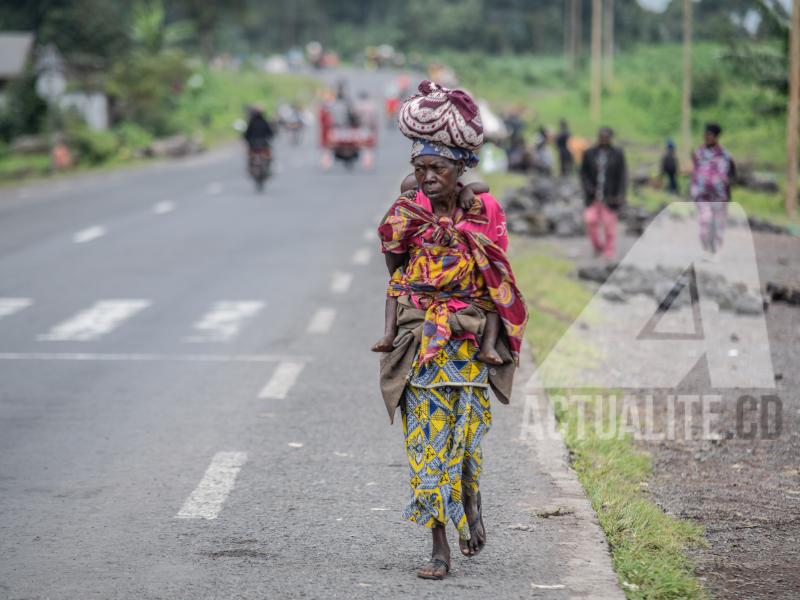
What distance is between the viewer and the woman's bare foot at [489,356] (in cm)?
517

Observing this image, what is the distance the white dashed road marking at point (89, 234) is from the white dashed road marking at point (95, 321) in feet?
21.2

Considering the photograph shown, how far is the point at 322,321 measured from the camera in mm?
12734

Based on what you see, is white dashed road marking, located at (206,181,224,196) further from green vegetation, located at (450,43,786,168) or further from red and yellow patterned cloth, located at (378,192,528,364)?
red and yellow patterned cloth, located at (378,192,528,364)

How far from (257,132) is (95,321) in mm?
18172

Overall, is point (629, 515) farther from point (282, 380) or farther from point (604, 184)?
point (604, 184)

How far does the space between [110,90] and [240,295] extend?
45.1 meters

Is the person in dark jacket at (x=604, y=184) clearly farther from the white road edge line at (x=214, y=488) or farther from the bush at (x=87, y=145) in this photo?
the bush at (x=87, y=145)

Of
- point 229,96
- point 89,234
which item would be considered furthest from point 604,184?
point 229,96

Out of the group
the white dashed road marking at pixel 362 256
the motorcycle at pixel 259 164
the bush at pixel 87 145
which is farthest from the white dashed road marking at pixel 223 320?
the bush at pixel 87 145

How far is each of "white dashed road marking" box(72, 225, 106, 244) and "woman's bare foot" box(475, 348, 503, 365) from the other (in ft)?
50.9

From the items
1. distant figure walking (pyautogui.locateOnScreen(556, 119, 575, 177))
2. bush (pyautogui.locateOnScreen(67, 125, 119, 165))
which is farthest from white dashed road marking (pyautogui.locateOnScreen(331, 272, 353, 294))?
bush (pyautogui.locateOnScreen(67, 125, 119, 165))

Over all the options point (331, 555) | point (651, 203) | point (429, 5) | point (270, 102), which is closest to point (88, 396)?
point (331, 555)

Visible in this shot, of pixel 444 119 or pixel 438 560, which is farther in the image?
pixel 438 560

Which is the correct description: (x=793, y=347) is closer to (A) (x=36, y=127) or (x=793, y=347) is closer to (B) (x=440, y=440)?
(B) (x=440, y=440)
